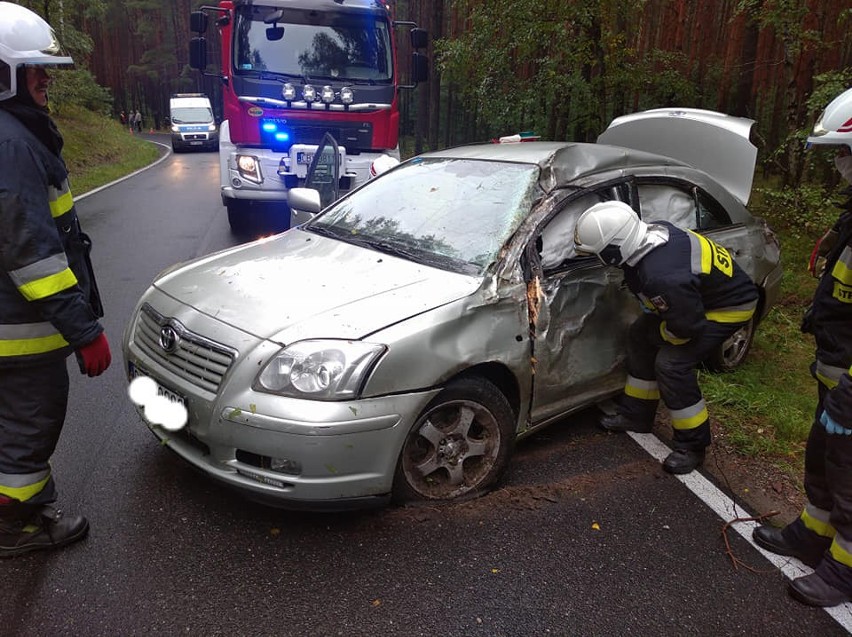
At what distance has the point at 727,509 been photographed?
321 cm

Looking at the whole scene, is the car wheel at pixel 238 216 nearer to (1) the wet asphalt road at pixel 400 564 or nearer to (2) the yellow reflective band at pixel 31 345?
(1) the wet asphalt road at pixel 400 564

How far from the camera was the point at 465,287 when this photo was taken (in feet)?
9.95

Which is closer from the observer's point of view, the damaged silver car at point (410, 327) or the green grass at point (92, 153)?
the damaged silver car at point (410, 327)

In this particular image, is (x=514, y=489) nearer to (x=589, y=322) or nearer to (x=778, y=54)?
(x=589, y=322)

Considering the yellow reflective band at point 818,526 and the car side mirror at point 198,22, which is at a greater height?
the car side mirror at point 198,22

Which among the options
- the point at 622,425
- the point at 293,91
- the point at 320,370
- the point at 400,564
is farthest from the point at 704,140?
the point at 293,91

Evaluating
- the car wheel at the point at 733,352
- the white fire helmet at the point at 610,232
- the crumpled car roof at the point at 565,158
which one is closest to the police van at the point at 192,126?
the crumpled car roof at the point at 565,158

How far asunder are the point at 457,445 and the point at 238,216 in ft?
23.6

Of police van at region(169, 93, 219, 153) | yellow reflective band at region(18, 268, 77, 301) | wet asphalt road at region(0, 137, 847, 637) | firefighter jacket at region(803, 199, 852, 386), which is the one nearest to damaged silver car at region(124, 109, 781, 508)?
wet asphalt road at region(0, 137, 847, 637)

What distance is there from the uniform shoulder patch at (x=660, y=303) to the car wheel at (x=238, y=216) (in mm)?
7035

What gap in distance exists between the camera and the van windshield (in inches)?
1094

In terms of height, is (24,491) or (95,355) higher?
(95,355)

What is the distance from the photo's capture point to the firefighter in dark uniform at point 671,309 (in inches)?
124

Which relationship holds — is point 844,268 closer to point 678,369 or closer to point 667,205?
point 678,369
